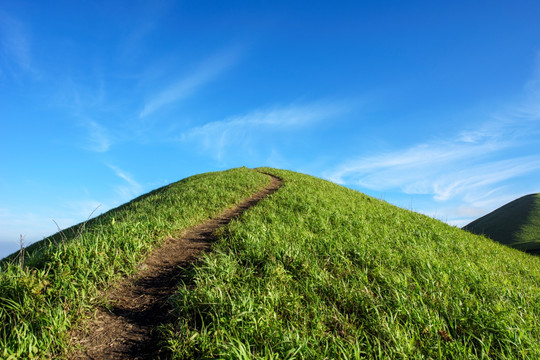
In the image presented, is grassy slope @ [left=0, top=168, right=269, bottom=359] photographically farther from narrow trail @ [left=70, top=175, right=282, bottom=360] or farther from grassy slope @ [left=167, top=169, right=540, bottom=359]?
grassy slope @ [left=167, top=169, right=540, bottom=359]

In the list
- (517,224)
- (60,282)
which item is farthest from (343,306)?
(517,224)

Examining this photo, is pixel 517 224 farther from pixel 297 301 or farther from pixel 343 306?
pixel 297 301

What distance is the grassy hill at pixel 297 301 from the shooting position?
3496 mm

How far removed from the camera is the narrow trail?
374cm

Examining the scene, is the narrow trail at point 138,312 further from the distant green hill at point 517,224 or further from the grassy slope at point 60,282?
the distant green hill at point 517,224

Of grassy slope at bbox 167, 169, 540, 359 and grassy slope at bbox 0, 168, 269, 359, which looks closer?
grassy slope at bbox 167, 169, 540, 359

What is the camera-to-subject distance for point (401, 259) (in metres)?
6.36

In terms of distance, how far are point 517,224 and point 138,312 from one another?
22864 mm

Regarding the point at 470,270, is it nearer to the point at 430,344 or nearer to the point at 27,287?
the point at 430,344

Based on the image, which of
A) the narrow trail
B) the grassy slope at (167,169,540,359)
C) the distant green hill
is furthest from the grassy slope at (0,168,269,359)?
the distant green hill

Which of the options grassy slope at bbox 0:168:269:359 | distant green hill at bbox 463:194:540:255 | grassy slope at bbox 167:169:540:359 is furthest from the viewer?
distant green hill at bbox 463:194:540:255

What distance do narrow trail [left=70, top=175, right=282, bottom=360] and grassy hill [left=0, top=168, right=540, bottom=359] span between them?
10.4 inches

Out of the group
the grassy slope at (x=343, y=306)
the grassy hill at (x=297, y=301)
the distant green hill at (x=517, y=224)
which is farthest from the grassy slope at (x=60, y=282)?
the distant green hill at (x=517, y=224)

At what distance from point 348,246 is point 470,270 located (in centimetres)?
274
